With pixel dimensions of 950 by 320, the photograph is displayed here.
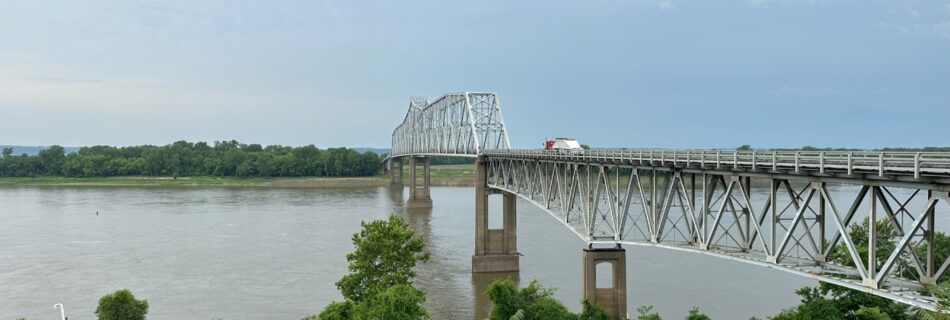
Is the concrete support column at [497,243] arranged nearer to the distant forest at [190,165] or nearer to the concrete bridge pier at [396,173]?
the concrete bridge pier at [396,173]

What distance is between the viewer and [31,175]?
16612 cm

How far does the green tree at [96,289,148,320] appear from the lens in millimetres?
30578

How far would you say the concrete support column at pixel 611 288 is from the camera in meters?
34.3

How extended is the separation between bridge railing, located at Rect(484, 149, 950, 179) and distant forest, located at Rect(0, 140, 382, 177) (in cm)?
14155

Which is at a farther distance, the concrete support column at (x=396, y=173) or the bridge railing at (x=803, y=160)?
the concrete support column at (x=396, y=173)

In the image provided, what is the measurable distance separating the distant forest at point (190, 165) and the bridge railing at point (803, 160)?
142 metres

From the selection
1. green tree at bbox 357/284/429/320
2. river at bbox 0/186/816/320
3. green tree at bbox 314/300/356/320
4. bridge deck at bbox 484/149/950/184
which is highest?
bridge deck at bbox 484/149/950/184

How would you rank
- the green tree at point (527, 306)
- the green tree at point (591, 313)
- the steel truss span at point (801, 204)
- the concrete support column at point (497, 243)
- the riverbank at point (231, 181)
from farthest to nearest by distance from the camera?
the riverbank at point (231, 181) < the concrete support column at point (497, 243) < the green tree at point (591, 313) < the green tree at point (527, 306) < the steel truss span at point (801, 204)

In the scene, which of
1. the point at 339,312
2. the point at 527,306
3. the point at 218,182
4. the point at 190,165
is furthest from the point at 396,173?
the point at 527,306

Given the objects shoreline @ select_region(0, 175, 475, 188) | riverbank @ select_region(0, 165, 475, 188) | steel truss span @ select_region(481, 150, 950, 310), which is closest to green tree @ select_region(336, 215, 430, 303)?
steel truss span @ select_region(481, 150, 950, 310)

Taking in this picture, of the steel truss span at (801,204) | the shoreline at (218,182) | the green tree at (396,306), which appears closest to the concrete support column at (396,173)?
the shoreline at (218,182)

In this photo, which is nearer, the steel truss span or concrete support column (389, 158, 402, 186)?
the steel truss span

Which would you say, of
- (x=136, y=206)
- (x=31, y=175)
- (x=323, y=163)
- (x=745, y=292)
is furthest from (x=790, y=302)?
(x=31, y=175)

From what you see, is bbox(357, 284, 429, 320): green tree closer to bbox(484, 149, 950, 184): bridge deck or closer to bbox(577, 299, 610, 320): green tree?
bbox(577, 299, 610, 320): green tree
